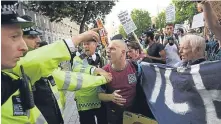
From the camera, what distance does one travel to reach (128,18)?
7.21 meters

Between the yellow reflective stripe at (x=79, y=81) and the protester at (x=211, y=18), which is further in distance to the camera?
the yellow reflective stripe at (x=79, y=81)

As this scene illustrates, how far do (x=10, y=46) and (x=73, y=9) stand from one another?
34.7 metres

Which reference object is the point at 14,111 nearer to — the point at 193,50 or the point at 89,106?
the point at 193,50

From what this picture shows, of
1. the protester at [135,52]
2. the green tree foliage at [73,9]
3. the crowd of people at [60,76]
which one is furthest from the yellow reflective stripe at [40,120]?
the green tree foliage at [73,9]

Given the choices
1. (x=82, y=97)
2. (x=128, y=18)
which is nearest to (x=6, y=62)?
(x=82, y=97)

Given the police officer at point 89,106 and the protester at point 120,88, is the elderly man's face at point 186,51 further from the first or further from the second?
the police officer at point 89,106

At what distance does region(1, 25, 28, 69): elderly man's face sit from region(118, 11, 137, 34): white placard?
17.8 feet

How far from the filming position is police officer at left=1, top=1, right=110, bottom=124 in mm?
1641

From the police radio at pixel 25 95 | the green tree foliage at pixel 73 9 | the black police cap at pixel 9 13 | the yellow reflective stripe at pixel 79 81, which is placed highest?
the green tree foliage at pixel 73 9

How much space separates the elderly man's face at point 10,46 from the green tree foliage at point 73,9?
3212cm

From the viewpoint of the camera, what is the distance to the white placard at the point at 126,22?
7035 mm

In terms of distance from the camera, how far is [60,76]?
2688 millimetres

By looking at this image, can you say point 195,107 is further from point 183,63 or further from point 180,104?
point 183,63

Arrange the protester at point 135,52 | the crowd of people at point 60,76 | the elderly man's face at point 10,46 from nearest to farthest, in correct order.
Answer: the elderly man's face at point 10,46 → the crowd of people at point 60,76 → the protester at point 135,52
